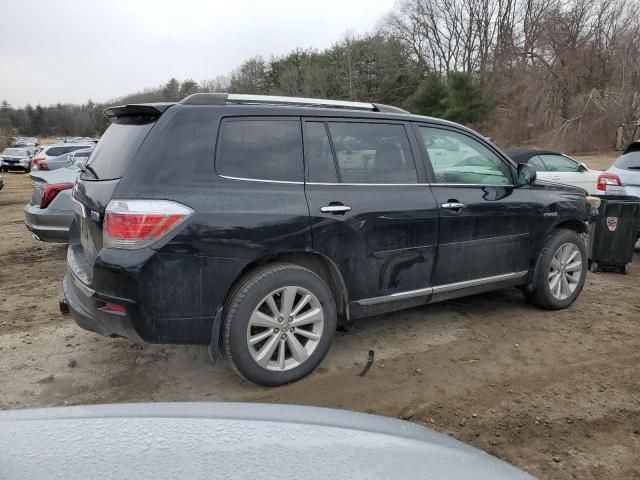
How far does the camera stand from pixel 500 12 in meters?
59.3

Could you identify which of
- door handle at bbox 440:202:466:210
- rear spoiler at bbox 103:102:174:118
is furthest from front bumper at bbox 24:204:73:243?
door handle at bbox 440:202:466:210

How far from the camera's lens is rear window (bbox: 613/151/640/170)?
727cm

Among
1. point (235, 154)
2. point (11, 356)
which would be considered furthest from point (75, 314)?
point (235, 154)

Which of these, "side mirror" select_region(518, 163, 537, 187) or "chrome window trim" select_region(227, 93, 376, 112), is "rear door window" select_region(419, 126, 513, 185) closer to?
"side mirror" select_region(518, 163, 537, 187)

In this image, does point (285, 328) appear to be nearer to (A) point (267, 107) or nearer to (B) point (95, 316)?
(B) point (95, 316)

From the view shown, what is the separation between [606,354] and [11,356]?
4570mm

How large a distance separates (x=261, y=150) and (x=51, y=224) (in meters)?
4.33

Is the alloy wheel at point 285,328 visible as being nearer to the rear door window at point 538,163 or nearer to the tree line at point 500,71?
the tree line at point 500,71

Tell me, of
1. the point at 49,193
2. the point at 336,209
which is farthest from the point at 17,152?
the point at 336,209

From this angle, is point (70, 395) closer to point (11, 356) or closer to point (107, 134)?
point (11, 356)

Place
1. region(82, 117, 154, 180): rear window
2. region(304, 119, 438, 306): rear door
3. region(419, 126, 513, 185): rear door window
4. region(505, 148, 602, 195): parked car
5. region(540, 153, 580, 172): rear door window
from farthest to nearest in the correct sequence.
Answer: region(540, 153, 580, 172): rear door window, region(505, 148, 602, 195): parked car, region(419, 126, 513, 185): rear door window, region(304, 119, 438, 306): rear door, region(82, 117, 154, 180): rear window

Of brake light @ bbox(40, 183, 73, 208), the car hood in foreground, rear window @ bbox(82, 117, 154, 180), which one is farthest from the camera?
brake light @ bbox(40, 183, 73, 208)

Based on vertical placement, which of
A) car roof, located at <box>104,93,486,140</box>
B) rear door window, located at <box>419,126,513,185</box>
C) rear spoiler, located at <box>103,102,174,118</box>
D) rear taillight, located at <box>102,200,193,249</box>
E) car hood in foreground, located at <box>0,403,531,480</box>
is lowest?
car hood in foreground, located at <box>0,403,531,480</box>

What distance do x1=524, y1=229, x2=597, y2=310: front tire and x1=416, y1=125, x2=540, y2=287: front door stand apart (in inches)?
7.3
